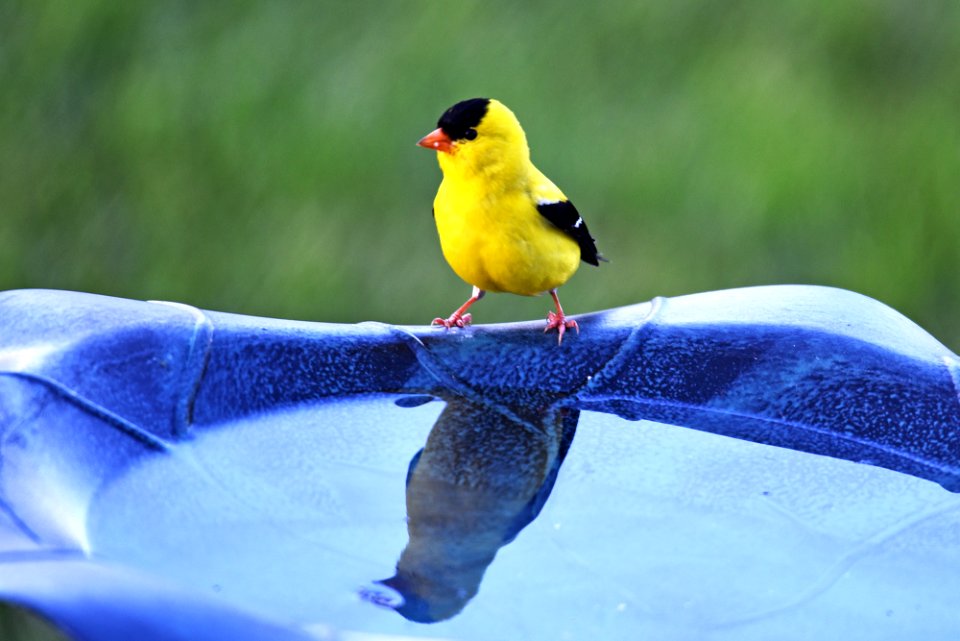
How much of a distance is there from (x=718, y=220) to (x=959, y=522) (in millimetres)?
2597

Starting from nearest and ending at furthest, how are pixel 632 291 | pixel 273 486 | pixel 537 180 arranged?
pixel 273 486 < pixel 537 180 < pixel 632 291

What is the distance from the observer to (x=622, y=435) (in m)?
2.08

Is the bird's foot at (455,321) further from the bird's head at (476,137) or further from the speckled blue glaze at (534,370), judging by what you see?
the bird's head at (476,137)

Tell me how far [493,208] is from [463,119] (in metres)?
0.17

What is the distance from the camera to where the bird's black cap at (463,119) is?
238cm

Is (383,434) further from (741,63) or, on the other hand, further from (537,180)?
(741,63)

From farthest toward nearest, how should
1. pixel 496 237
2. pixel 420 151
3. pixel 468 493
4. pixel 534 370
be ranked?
pixel 420 151
pixel 496 237
pixel 534 370
pixel 468 493

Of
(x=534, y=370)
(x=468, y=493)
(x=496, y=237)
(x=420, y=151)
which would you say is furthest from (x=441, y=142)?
(x=420, y=151)

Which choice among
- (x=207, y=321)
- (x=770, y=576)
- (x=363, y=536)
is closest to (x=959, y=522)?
(x=770, y=576)

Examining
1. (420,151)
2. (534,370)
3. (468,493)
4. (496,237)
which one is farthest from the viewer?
(420,151)

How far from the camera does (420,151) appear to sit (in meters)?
4.48

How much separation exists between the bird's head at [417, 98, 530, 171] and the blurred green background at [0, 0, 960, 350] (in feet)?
5.94

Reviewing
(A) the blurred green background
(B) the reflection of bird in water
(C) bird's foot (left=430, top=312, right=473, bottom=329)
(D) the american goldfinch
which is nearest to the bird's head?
(D) the american goldfinch

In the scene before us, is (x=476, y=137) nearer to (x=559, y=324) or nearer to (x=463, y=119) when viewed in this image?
(x=463, y=119)
